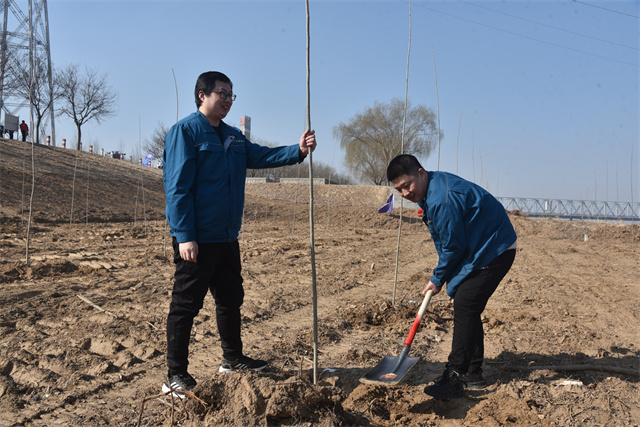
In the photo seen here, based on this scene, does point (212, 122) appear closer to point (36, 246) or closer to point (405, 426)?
point (405, 426)

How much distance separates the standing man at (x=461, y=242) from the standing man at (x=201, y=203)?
721mm

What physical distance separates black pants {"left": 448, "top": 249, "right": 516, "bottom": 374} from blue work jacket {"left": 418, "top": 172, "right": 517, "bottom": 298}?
0.05 meters

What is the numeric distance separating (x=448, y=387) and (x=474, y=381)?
0.97 ft

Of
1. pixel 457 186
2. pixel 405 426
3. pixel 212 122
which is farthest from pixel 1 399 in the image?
pixel 457 186

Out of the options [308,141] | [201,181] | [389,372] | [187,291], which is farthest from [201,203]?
[389,372]

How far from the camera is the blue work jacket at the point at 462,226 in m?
2.71

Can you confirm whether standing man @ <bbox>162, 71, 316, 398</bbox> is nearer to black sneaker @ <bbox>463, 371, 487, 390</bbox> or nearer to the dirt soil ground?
the dirt soil ground

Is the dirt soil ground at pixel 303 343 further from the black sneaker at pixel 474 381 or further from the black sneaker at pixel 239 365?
the black sneaker at pixel 239 365

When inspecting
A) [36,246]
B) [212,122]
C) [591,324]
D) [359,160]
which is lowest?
[591,324]

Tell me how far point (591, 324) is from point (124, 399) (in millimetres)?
4501

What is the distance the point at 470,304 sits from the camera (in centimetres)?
279

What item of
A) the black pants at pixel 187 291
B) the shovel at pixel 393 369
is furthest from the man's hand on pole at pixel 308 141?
the shovel at pixel 393 369

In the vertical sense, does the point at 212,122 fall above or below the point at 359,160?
below

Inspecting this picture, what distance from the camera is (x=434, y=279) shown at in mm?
2859
